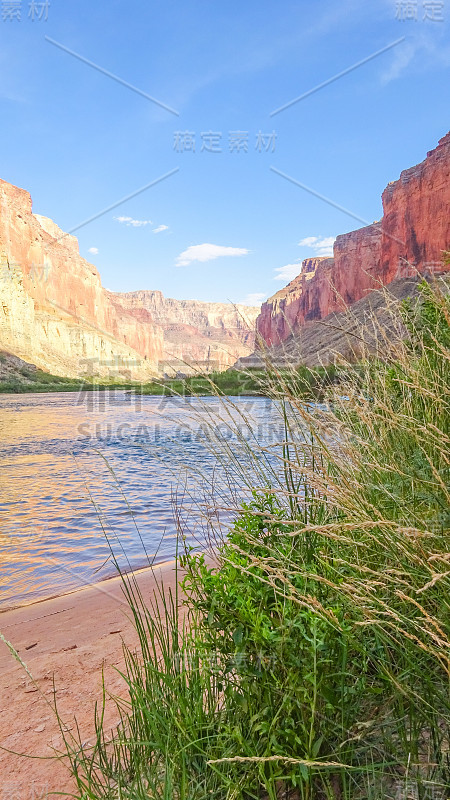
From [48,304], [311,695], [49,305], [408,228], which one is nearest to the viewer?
[311,695]

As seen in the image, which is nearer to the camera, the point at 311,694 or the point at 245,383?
the point at 311,694

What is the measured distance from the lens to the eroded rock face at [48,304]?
85.9 metres

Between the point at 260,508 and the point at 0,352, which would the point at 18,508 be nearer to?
the point at 260,508

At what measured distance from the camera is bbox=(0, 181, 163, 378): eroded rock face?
282 ft

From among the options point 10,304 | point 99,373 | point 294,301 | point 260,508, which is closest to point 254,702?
point 260,508

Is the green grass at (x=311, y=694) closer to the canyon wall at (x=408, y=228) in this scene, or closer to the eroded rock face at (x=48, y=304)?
the canyon wall at (x=408, y=228)

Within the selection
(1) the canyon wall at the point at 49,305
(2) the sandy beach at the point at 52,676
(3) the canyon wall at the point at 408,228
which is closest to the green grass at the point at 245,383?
(2) the sandy beach at the point at 52,676

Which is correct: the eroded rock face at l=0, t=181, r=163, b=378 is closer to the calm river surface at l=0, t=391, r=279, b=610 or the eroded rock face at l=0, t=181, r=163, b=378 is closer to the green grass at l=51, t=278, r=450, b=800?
the calm river surface at l=0, t=391, r=279, b=610

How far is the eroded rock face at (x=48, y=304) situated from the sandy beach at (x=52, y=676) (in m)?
65.4

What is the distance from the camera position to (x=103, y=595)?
15.1 ft

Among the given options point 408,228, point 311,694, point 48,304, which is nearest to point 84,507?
point 311,694

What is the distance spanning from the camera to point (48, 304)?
121 m

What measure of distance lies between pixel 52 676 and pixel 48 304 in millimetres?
127247

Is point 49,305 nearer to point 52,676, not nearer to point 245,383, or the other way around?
point 52,676
